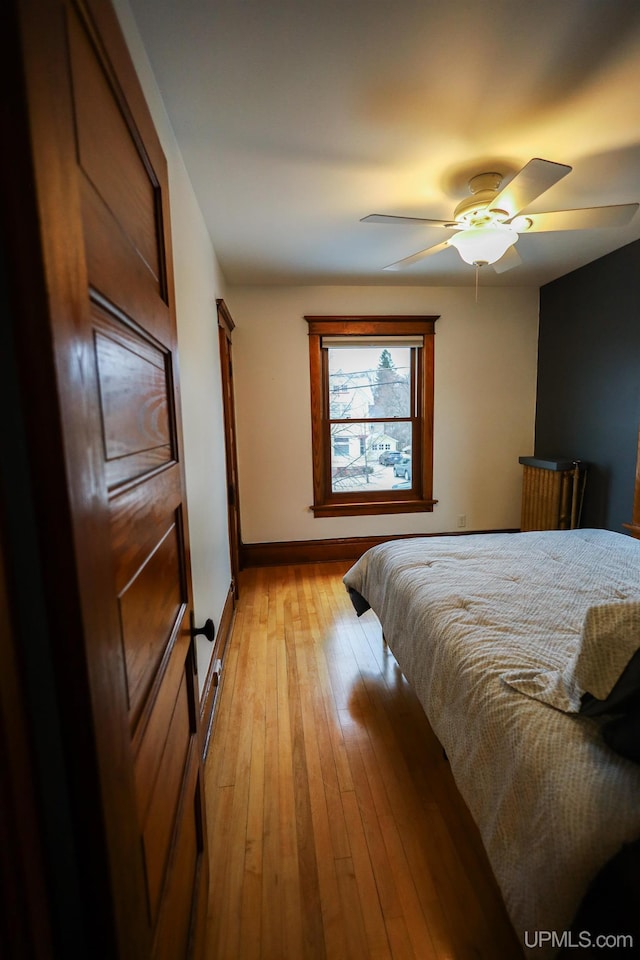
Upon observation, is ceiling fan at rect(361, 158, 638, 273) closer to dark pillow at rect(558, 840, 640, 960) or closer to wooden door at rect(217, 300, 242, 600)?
wooden door at rect(217, 300, 242, 600)

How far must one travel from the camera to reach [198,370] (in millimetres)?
2082

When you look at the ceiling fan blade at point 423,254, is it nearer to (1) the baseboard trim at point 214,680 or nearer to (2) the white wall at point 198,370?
(2) the white wall at point 198,370

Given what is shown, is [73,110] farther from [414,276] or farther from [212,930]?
[414,276]

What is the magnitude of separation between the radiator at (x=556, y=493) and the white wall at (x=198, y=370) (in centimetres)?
270

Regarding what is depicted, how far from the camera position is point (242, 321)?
3.66 metres

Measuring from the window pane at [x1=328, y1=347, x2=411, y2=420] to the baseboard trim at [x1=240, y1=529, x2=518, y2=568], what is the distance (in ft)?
3.84

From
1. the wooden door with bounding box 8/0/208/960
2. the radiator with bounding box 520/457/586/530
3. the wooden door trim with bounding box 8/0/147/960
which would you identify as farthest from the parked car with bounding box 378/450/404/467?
the wooden door trim with bounding box 8/0/147/960

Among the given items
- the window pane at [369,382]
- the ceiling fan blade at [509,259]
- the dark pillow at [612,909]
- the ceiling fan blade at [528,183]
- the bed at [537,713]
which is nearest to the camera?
the dark pillow at [612,909]

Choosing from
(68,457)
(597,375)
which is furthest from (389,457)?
(68,457)

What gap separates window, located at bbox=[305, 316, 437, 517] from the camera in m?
3.78

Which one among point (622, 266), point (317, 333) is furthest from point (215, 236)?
point (622, 266)

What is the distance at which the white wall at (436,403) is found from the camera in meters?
3.70

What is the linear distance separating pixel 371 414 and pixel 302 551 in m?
1.44

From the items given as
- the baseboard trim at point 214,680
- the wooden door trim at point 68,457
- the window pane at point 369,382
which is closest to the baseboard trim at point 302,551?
the baseboard trim at point 214,680
